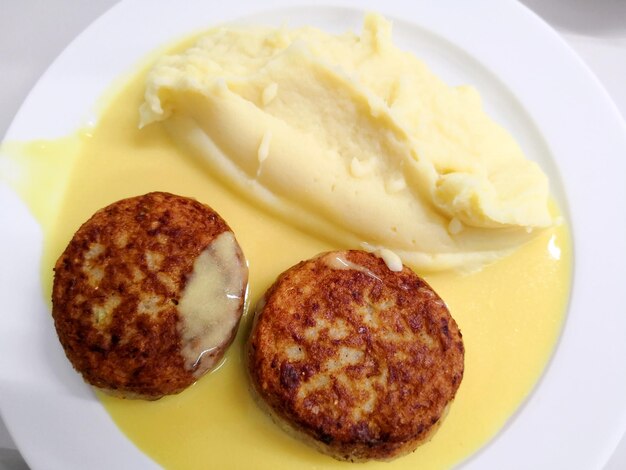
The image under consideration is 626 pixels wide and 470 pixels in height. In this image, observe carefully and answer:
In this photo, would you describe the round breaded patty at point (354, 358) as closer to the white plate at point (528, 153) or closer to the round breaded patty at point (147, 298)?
the round breaded patty at point (147, 298)

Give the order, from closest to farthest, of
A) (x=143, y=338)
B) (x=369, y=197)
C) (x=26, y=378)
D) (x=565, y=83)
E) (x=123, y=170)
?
(x=143, y=338) < (x=26, y=378) < (x=369, y=197) < (x=123, y=170) < (x=565, y=83)

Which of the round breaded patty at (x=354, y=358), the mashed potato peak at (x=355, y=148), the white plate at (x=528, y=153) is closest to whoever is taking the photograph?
the round breaded patty at (x=354, y=358)

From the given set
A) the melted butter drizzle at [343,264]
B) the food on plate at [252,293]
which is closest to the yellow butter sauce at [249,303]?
the food on plate at [252,293]

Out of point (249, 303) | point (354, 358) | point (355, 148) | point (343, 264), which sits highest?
point (355, 148)

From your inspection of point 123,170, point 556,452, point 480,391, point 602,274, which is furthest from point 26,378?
point 602,274

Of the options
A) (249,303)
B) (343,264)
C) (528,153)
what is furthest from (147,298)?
(528,153)

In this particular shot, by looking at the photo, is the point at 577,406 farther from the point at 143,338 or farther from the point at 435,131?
the point at 143,338

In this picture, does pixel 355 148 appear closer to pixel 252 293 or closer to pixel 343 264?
pixel 343 264

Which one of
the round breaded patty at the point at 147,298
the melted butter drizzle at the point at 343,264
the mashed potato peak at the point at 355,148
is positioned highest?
the mashed potato peak at the point at 355,148
